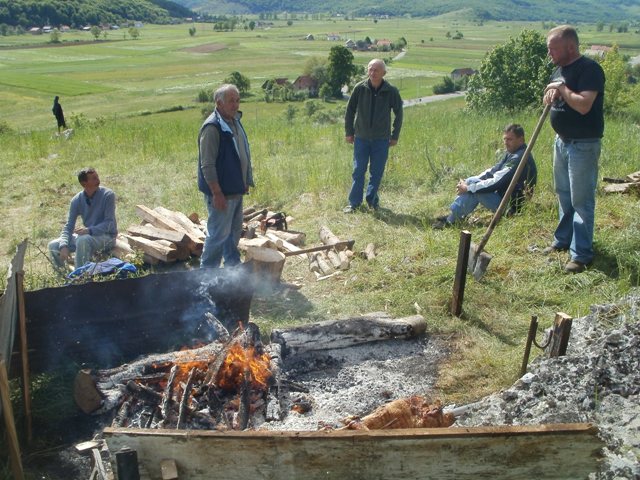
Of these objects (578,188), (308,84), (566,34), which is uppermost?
(566,34)

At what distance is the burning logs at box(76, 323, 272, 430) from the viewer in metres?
4.08

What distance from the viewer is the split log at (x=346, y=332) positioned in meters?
4.99

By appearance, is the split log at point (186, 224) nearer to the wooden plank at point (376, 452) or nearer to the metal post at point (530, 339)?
the metal post at point (530, 339)

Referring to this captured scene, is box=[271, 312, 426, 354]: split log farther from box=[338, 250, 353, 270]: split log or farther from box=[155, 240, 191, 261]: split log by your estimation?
box=[155, 240, 191, 261]: split log

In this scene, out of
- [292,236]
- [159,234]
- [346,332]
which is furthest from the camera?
[292,236]

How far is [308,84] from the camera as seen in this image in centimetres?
6266

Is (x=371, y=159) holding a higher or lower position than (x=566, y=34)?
lower

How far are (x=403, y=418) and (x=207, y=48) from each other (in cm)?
12173

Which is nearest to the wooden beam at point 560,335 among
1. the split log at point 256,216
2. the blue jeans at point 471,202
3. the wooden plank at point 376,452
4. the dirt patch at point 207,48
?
the wooden plank at point 376,452

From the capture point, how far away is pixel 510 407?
385cm

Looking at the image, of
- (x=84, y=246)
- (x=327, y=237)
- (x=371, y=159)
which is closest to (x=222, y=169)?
(x=84, y=246)

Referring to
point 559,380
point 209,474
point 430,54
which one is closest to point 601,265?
point 559,380

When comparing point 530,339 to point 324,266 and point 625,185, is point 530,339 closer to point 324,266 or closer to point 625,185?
point 324,266

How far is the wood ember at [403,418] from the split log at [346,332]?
3.90 ft
